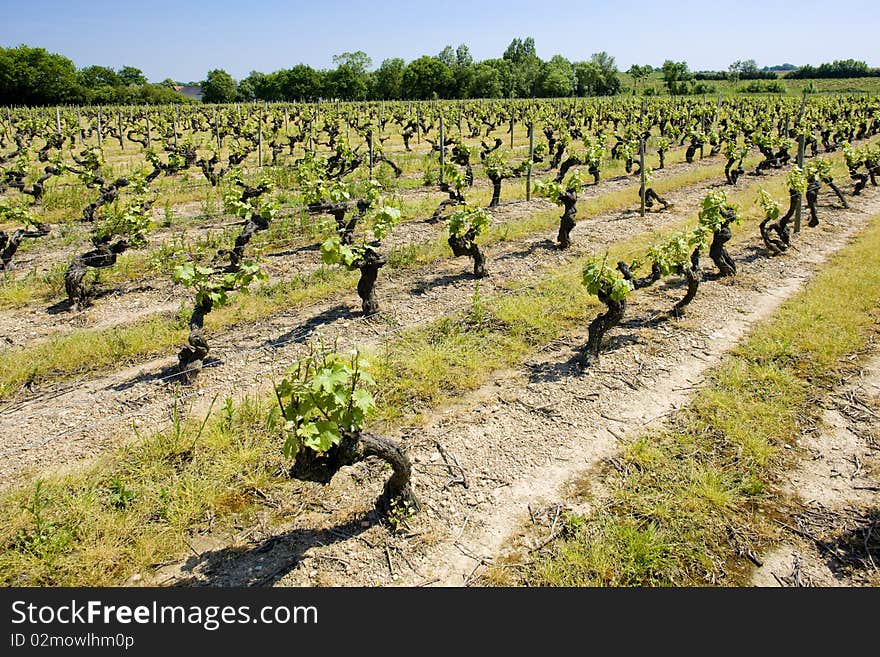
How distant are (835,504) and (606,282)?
3.76 metres

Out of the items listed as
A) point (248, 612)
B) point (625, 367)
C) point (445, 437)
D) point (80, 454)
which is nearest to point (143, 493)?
point (80, 454)

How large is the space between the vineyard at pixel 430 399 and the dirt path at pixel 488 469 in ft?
0.10

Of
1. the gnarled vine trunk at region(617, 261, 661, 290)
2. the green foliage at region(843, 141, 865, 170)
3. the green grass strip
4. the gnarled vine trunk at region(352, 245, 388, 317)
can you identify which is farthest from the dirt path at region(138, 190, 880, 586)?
the green foliage at region(843, 141, 865, 170)

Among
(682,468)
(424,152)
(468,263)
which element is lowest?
(682,468)

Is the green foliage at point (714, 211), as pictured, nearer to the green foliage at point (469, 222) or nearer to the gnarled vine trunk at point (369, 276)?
the green foliage at point (469, 222)

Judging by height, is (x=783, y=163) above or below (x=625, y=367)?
above

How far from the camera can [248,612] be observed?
4.08 meters

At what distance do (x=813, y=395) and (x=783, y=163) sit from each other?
20.4m

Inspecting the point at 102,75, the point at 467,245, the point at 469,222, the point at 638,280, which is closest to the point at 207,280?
the point at 467,245

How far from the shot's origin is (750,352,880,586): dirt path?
486 centimetres

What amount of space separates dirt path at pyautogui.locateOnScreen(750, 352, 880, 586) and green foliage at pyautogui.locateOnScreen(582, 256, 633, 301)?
2.79 metres

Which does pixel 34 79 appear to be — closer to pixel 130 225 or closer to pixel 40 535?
pixel 130 225

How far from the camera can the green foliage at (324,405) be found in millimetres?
4410

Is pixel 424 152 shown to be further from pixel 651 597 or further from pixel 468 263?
pixel 651 597
